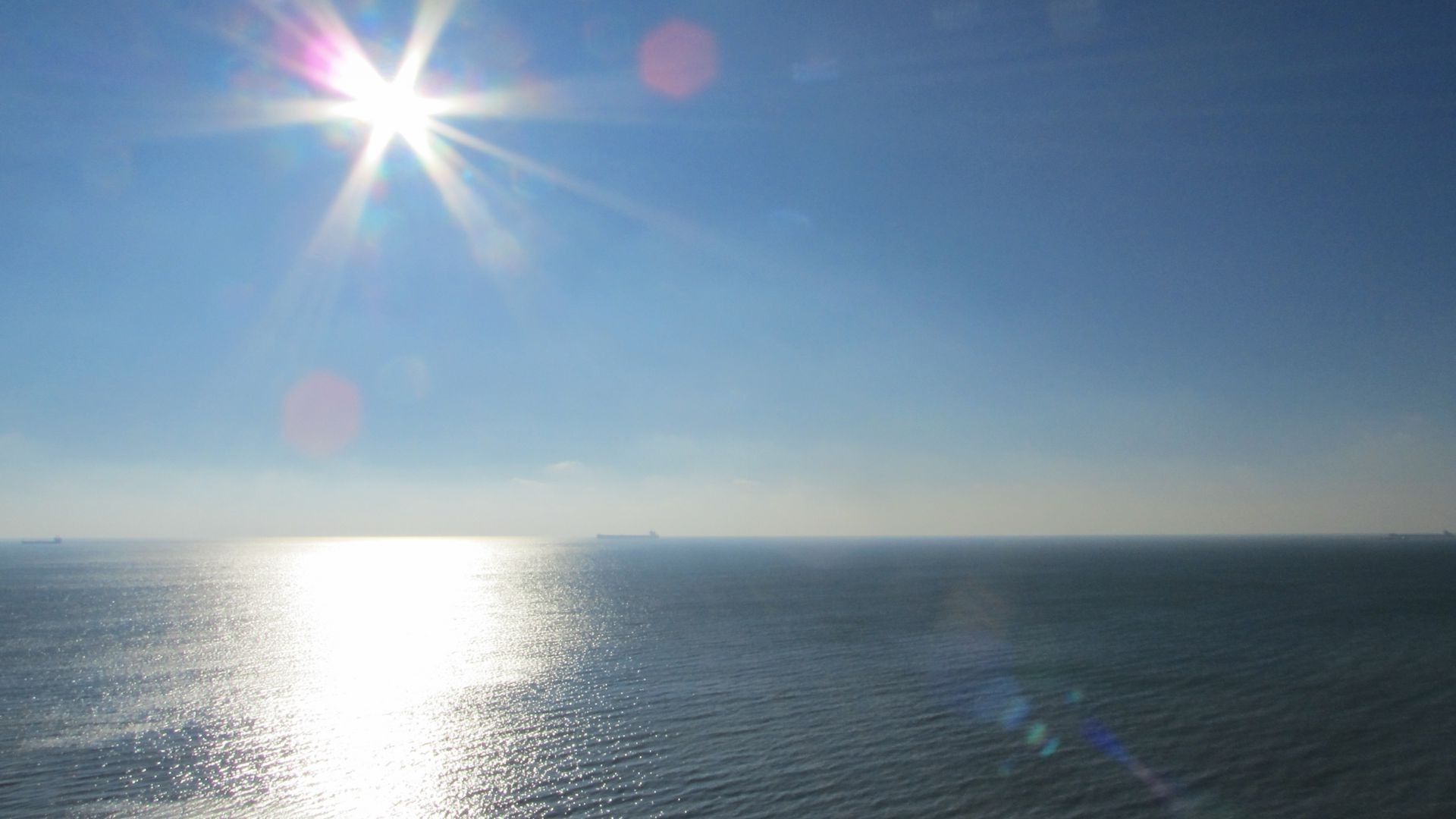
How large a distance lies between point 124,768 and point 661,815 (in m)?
29.6

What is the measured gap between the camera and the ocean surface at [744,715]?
3578 cm

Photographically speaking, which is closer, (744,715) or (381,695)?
(744,715)

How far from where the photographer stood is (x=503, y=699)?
56719 millimetres

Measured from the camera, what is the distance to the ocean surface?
3578 centimetres

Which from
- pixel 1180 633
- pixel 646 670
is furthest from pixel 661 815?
pixel 1180 633

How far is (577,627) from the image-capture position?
9731 centimetres

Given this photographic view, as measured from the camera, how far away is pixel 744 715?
49625mm

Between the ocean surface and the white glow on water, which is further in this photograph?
the white glow on water

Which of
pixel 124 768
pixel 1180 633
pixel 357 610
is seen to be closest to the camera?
pixel 124 768

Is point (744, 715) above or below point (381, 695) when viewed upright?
above

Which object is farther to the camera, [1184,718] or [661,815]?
[1184,718]

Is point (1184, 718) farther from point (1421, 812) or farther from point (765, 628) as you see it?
point (765, 628)

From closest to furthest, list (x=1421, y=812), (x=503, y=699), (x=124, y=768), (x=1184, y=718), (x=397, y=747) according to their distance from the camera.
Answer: (x=1421, y=812), (x=124, y=768), (x=397, y=747), (x=1184, y=718), (x=503, y=699)

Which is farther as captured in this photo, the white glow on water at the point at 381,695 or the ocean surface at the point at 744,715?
the white glow on water at the point at 381,695
